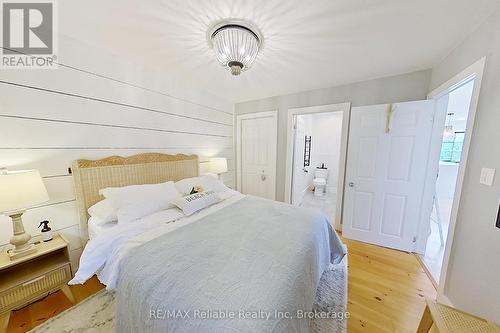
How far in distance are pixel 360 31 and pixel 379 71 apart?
41.6 inches

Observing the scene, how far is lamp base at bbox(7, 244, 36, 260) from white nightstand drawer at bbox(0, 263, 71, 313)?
194 mm

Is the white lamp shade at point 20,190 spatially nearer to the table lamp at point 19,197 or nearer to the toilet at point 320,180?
the table lamp at point 19,197

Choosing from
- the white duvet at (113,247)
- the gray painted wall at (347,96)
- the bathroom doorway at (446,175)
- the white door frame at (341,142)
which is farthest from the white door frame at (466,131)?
the white duvet at (113,247)

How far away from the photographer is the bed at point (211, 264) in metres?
0.79

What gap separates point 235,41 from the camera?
136 centimetres

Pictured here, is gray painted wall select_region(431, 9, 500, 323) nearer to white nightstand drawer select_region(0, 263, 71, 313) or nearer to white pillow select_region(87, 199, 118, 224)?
white pillow select_region(87, 199, 118, 224)

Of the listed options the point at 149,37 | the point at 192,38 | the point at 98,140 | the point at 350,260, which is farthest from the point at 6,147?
the point at 350,260

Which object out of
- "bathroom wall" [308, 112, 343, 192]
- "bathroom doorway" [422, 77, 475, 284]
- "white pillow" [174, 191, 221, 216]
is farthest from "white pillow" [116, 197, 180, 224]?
"bathroom wall" [308, 112, 343, 192]

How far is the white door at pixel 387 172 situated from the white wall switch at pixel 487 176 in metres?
1.00

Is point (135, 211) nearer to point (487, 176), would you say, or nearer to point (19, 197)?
point (19, 197)

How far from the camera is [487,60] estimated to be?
1255mm

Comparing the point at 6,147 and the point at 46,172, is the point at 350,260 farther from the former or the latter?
the point at 6,147

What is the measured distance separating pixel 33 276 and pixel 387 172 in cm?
375

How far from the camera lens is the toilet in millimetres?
4781
